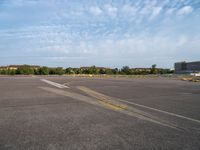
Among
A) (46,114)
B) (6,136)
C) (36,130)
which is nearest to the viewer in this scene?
(6,136)

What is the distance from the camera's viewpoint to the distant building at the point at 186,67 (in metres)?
119

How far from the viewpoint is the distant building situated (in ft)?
392

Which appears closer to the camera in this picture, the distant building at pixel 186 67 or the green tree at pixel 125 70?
the green tree at pixel 125 70

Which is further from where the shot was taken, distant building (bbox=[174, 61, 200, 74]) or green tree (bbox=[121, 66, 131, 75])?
distant building (bbox=[174, 61, 200, 74])

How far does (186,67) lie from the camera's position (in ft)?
422

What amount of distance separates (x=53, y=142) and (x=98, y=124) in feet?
4.59

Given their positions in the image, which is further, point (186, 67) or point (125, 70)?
point (186, 67)

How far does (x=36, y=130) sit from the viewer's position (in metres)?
3.94

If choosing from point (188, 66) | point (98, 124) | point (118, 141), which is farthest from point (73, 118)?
point (188, 66)

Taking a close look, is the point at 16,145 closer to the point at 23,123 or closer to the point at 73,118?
the point at 23,123

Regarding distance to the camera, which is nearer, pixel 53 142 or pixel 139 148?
pixel 139 148

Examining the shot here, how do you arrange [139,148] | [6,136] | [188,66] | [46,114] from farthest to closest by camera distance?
[188,66] < [46,114] < [6,136] < [139,148]

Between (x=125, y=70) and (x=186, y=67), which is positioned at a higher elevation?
(x=186, y=67)

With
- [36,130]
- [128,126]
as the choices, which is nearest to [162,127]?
[128,126]
